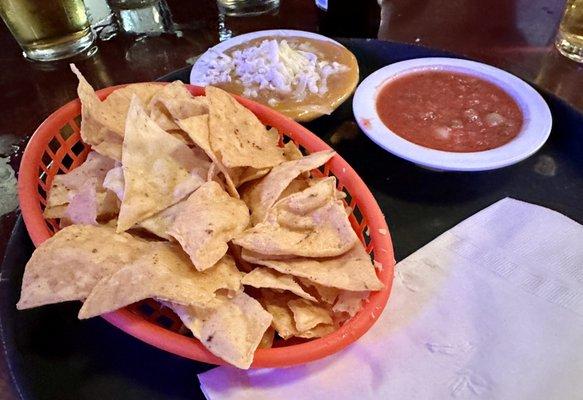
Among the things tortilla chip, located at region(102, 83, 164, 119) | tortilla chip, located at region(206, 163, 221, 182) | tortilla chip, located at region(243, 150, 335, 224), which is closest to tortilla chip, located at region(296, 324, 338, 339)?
tortilla chip, located at region(243, 150, 335, 224)

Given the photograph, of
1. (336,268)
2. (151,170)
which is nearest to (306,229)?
(336,268)

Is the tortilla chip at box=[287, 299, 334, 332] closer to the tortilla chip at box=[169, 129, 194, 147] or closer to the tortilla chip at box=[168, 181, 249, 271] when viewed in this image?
the tortilla chip at box=[168, 181, 249, 271]

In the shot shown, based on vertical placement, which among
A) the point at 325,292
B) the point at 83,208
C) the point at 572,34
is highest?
the point at 83,208

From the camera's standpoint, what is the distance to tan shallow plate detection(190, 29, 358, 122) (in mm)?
1305

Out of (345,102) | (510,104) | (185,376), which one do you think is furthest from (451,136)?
(185,376)

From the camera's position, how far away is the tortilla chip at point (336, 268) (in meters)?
0.85

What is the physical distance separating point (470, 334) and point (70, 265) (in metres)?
0.68

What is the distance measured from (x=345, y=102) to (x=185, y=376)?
34.7 inches

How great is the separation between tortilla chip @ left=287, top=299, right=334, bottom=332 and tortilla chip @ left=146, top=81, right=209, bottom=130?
451 millimetres

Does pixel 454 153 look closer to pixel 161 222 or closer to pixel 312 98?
pixel 312 98

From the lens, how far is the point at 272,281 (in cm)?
86

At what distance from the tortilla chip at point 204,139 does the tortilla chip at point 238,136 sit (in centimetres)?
1

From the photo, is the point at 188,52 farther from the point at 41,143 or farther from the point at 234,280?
the point at 234,280

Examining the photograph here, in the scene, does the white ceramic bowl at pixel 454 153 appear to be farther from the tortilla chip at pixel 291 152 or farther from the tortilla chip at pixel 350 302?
the tortilla chip at pixel 350 302
